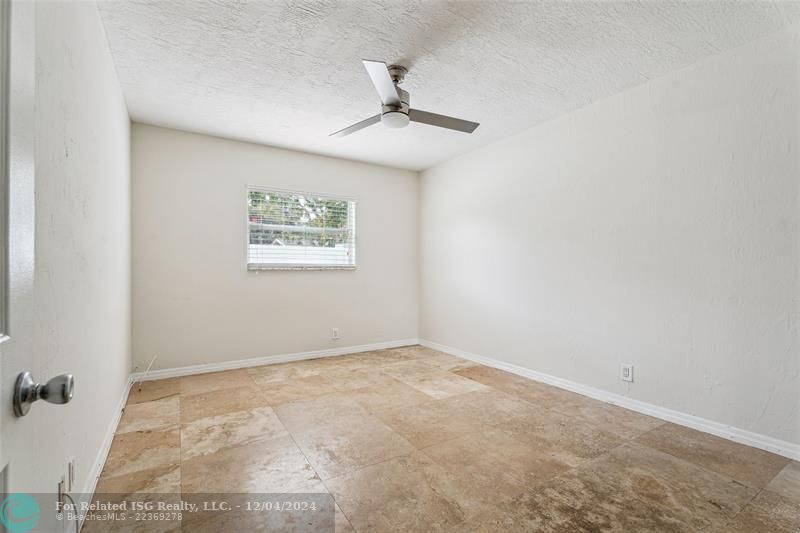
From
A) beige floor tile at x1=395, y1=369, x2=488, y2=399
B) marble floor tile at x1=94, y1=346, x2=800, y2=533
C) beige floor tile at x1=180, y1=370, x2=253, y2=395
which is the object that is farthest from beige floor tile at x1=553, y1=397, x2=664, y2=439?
beige floor tile at x1=180, y1=370, x2=253, y2=395

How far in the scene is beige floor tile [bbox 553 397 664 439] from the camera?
257 cm

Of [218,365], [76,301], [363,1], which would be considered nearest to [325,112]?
[363,1]

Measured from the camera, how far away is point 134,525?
1.63 meters

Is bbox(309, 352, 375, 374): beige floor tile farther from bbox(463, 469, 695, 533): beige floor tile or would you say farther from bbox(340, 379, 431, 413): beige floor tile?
bbox(463, 469, 695, 533): beige floor tile

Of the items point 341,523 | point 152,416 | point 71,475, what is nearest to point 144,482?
point 71,475

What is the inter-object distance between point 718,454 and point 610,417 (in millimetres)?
639

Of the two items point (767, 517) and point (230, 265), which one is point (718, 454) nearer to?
point (767, 517)

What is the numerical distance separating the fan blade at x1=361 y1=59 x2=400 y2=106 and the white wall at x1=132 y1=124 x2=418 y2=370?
237cm

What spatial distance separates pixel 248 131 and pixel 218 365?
246cm

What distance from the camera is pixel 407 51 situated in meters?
2.44

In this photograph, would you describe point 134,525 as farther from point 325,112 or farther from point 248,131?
point 248,131

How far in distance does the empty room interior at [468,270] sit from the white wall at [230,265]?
0.03 meters

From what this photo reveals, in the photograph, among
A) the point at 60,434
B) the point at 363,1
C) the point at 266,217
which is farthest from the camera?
the point at 266,217

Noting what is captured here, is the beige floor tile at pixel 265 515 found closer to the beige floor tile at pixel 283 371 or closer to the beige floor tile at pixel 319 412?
the beige floor tile at pixel 319 412
